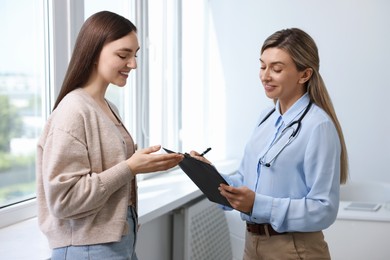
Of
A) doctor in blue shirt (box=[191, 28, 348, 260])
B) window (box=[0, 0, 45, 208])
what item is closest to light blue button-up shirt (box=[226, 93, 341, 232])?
doctor in blue shirt (box=[191, 28, 348, 260])

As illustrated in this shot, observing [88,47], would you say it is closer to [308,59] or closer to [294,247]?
[308,59]

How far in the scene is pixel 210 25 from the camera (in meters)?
4.55

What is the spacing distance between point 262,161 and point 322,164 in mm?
234

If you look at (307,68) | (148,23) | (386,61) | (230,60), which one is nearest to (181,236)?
(148,23)

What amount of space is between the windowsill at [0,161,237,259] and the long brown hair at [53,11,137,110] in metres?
0.57

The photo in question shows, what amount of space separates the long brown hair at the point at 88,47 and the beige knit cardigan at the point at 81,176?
2.0 inches

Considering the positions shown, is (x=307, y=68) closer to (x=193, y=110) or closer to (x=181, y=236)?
(x=181, y=236)

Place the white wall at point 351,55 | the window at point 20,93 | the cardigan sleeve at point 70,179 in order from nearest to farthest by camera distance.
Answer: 1. the cardigan sleeve at point 70,179
2. the window at point 20,93
3. the white wall at point 351,55

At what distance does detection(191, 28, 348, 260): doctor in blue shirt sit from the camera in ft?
5.74

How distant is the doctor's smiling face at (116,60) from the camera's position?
1637 millimetres

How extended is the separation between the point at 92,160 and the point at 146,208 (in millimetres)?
1061

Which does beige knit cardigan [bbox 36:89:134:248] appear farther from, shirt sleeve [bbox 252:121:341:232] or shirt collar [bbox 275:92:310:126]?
shirt collar [bbox 275:92:310:126]

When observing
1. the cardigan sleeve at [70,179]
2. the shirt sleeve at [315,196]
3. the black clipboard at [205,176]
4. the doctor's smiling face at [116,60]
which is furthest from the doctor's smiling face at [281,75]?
the cardigan sleeve at [70,179]

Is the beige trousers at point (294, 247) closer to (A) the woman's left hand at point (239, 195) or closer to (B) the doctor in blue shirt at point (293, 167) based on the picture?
(B) the doctor in blue shirt at point (293, 167)
